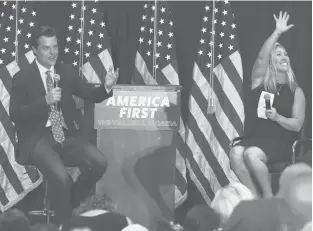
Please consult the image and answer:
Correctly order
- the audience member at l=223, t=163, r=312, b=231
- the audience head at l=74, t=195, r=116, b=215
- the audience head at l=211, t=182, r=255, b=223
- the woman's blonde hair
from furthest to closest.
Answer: the woman's blonde hair, the audience head at l=74, t=195, r=116, b=215, the audience head at l=211, t=182, r=255, b=223, the audience member at l=223, t=163, r=312, b=231

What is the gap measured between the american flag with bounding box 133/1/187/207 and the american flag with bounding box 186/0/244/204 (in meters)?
0.27

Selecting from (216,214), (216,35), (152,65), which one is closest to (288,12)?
(216,35)

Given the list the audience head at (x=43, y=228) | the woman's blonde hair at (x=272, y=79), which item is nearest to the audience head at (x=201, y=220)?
the audience head at (x=43, y=228)

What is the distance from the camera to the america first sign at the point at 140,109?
5.12m

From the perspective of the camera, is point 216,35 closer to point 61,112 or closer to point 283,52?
point 283,52

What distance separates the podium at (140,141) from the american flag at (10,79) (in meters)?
1.17

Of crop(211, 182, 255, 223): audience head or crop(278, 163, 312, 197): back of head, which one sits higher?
crop(278, 163, 312, 197): back of head

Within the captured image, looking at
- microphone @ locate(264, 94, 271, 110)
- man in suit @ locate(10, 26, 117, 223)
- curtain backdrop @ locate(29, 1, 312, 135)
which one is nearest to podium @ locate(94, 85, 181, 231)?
man in suit @ locate(10, 26, 117, 223)

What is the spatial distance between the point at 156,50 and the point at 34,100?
168cm

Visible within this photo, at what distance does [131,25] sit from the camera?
6562 mm

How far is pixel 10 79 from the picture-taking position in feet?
19.9

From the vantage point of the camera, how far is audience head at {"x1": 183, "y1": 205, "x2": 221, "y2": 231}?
227 centimetres

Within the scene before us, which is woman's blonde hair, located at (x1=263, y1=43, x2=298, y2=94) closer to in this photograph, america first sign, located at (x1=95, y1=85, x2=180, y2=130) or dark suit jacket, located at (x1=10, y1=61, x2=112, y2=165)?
america first sign, located at (x1=95, y1=85, x2=180, y2=130)

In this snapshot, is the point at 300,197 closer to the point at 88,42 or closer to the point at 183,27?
the point at 88,42
